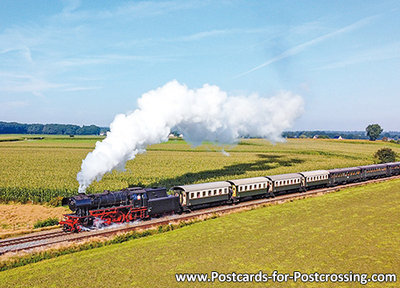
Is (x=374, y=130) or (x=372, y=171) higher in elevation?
(x=374, y=130)

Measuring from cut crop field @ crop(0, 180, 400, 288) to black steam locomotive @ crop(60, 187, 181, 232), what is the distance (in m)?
3.24

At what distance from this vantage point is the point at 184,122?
34.0m

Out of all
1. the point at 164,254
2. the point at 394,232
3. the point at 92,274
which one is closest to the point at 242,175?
the point at 394,232

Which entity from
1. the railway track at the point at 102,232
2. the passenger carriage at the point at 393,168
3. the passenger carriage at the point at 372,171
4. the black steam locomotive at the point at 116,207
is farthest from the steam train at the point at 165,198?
the passenger carriage at the point at 393,168

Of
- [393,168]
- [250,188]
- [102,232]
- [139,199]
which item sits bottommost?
[102,232]

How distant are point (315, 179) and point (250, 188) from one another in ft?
39.9

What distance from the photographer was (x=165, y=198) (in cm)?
2636

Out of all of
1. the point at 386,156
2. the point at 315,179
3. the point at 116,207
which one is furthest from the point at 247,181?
the point at 386,156

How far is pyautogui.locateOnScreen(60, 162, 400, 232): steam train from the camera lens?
2258 cm

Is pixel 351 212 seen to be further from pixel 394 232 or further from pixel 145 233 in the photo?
pixel 145 233

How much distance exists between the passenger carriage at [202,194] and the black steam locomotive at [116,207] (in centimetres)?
97

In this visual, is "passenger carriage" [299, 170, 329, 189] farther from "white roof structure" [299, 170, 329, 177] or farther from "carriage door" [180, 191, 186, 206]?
"carriage door" [180, 191, 186, 206]

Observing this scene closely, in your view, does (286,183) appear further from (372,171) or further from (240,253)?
(372,171)

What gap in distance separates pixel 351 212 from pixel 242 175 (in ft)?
70.5
